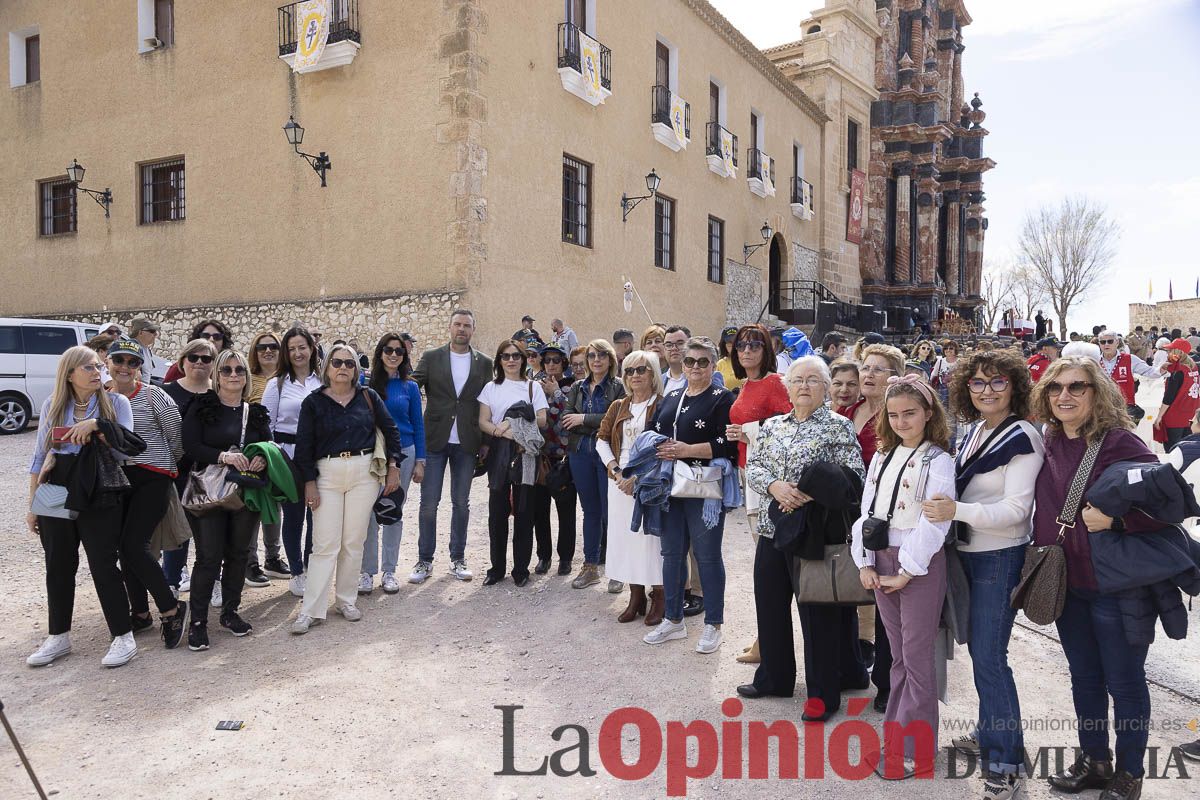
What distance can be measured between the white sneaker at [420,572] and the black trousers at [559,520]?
32.9 inches

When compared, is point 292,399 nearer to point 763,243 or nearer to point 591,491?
point 591,491

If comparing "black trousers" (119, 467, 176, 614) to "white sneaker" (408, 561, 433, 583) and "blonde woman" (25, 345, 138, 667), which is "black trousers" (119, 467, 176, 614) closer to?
"blonde woman" (25, 345, 138, 667)

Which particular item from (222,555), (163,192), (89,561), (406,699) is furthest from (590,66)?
(406,699)

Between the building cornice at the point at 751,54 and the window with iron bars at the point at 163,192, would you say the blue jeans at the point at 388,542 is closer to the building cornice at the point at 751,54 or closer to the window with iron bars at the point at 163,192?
the window with iron bars at the point at 163,192

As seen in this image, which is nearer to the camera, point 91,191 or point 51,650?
point 51,650

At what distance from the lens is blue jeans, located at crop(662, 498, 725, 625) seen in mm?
4609

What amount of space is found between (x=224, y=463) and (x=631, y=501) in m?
2.42

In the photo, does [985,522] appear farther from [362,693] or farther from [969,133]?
[969,133]

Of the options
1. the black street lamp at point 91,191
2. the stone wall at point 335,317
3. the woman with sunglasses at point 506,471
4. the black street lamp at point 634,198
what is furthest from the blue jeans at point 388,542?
the black street lamp at point 91,191

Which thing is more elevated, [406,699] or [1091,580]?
[1091,580]

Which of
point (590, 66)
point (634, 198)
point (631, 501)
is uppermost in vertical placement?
point (590, 66)

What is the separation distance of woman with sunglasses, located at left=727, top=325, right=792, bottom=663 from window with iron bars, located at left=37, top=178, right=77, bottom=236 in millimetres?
16464

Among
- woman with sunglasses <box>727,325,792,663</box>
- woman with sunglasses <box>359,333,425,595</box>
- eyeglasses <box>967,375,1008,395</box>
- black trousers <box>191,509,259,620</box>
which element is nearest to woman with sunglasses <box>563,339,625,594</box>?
woman with sunglasses <box>359,333,425,595</box>

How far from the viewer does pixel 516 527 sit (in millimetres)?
5992
